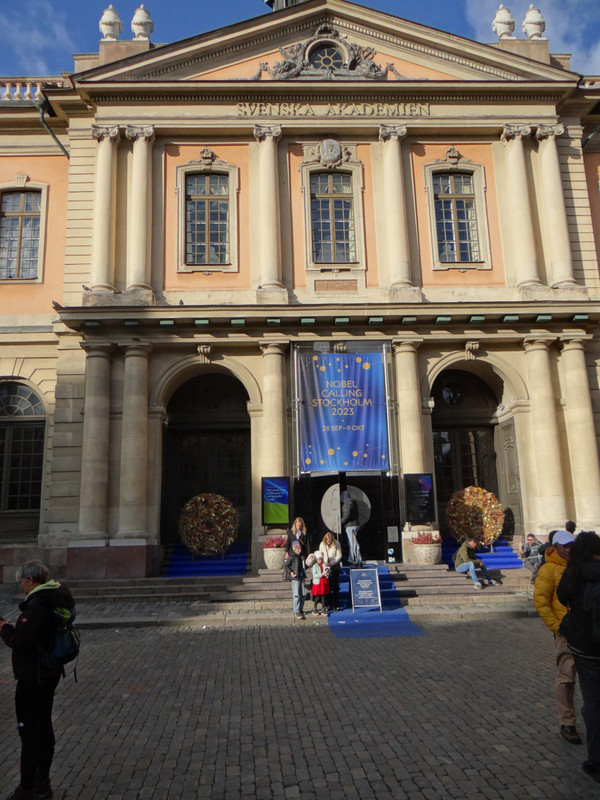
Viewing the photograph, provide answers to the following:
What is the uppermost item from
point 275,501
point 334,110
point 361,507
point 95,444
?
point 334,110

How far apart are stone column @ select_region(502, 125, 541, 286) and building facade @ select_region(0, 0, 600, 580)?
0.07 m

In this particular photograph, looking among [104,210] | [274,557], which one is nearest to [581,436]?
[274,557]

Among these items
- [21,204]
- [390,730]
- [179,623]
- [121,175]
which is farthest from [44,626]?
[21,204]

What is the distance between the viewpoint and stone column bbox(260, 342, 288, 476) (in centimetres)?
1683

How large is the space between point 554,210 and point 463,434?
23.0 feet

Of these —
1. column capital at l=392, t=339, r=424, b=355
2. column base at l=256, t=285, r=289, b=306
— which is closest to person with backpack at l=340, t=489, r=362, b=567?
column capital at l=392, t=339, r=424, b=355

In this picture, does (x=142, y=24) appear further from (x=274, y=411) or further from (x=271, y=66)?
(x=274, y=411)

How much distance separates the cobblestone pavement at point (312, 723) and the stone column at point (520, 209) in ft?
36.4

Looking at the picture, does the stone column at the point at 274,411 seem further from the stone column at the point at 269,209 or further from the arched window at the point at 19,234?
the arched window at the point at 19,234

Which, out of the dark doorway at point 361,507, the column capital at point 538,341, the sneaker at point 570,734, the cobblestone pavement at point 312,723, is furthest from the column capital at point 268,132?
the sneaker at point 570,734

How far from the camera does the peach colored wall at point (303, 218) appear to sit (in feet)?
60.8

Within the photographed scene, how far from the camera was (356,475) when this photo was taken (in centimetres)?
1766

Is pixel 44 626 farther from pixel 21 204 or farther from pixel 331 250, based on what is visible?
pixel 21 204

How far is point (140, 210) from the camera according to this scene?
18250 mm
